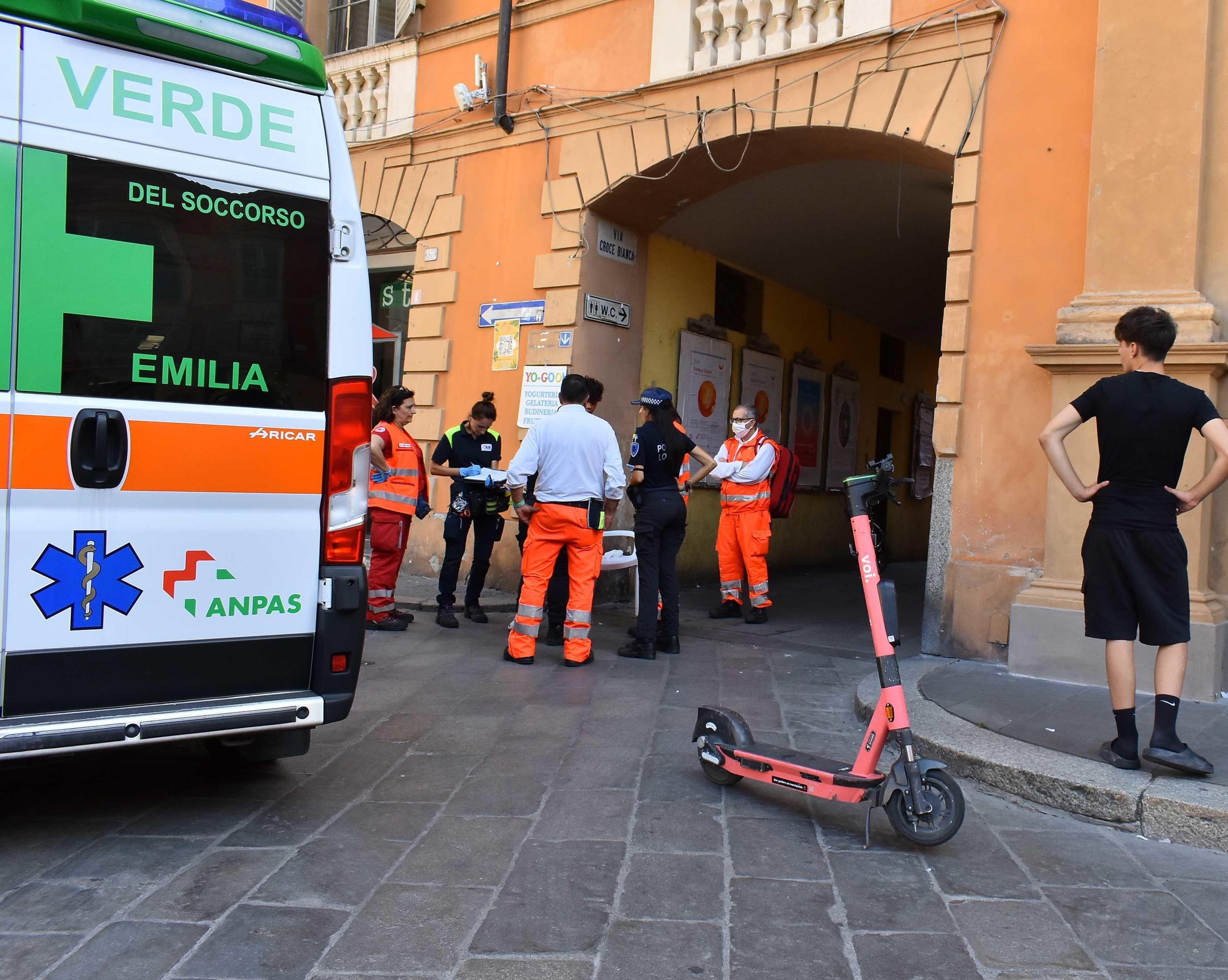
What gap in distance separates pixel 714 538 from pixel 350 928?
28.9ft

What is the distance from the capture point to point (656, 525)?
726 cm

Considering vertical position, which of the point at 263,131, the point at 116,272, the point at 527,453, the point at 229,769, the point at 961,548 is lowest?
the point at 229,769

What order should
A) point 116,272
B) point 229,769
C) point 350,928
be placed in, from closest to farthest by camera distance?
1. point 350,928
2. point 116,272
3. point 229,769

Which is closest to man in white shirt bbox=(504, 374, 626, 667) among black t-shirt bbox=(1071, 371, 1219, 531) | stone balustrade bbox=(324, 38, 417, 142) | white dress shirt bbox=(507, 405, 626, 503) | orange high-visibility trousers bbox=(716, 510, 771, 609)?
white dress shirt bbox=(507, 405, 626, 503)

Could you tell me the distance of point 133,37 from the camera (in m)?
3.44

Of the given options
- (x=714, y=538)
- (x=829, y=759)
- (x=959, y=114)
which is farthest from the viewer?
(x=714, y=538)

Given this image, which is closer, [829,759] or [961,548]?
[829,759]

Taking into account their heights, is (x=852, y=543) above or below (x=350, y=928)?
above

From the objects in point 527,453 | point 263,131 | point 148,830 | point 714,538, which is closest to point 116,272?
point 263,131

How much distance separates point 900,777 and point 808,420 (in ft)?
32.6

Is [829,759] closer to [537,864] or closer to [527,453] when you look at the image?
[537,864]

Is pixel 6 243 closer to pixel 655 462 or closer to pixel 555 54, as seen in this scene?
pixel 655 462

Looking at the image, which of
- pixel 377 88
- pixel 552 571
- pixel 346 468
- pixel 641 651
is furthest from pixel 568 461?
pixel 377 88

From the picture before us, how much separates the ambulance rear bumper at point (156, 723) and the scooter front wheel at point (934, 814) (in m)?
2.01
